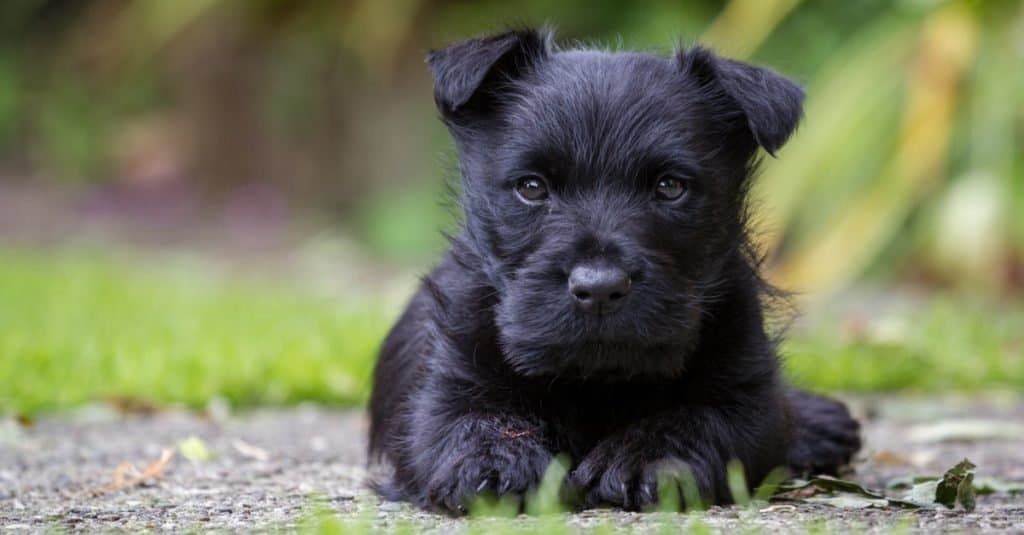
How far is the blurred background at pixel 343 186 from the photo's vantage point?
7.23m

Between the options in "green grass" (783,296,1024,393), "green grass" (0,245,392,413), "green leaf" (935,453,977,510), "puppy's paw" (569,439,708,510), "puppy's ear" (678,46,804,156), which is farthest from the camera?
"green grass" (783,296,1024,393)

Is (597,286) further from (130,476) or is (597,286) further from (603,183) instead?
(130,476)

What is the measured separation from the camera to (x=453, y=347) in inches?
159

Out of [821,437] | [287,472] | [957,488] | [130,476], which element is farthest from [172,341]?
[957,488]

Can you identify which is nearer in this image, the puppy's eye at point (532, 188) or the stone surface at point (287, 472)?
the stone surface at point (287, 472)

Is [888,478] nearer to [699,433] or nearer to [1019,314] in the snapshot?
[699,433]

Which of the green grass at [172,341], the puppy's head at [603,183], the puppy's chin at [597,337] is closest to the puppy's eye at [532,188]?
the puppy's head at [603,183]

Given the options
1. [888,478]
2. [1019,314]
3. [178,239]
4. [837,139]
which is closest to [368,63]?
[178,239]

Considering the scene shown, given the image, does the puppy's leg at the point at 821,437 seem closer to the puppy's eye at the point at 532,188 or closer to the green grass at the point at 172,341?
the puppy's eye at the point at 532,188

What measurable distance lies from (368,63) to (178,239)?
2645 mm

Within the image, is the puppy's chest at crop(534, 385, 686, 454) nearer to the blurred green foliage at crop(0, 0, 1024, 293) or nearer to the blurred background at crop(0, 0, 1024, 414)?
the blurred background at crop(0, 0, 1024, 414)

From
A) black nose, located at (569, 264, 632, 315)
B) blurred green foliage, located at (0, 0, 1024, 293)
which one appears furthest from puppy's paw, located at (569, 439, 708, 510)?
blurred green foliage, located at (0, 0, 1024, 293)

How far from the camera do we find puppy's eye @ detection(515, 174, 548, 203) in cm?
379

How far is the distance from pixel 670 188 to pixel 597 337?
53 centimetres
